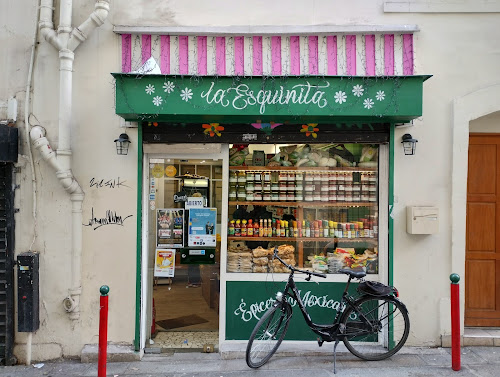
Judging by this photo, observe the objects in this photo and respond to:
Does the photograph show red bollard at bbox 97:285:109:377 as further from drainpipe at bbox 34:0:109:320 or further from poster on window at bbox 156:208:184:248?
poster on window at bbox 156:208:184:248

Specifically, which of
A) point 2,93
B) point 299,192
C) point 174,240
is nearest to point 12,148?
point 2,93

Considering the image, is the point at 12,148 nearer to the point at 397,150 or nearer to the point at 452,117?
the point at 397,150

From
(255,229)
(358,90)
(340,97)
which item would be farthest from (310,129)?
(255,229)

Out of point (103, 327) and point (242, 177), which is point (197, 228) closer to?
point (242, 177)

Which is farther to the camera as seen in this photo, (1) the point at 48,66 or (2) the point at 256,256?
(2) the point at 256,256

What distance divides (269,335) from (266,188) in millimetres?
1951

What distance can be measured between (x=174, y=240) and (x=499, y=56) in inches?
188

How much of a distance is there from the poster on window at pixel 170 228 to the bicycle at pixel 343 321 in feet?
4.87

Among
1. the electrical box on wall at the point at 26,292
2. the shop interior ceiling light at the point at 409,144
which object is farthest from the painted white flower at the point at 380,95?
the electrical box on wall at the point at 26,292

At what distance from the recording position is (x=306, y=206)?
5512 millimetres

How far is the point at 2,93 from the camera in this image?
498 cm

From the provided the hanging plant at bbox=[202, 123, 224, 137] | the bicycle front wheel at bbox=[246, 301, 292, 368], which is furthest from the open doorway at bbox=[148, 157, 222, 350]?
the bicycle front wheel at bbox=[246, 301, 292, 368]

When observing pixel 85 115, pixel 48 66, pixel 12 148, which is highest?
pixel 48 66

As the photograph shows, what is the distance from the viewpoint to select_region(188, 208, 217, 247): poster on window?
5.32 m
